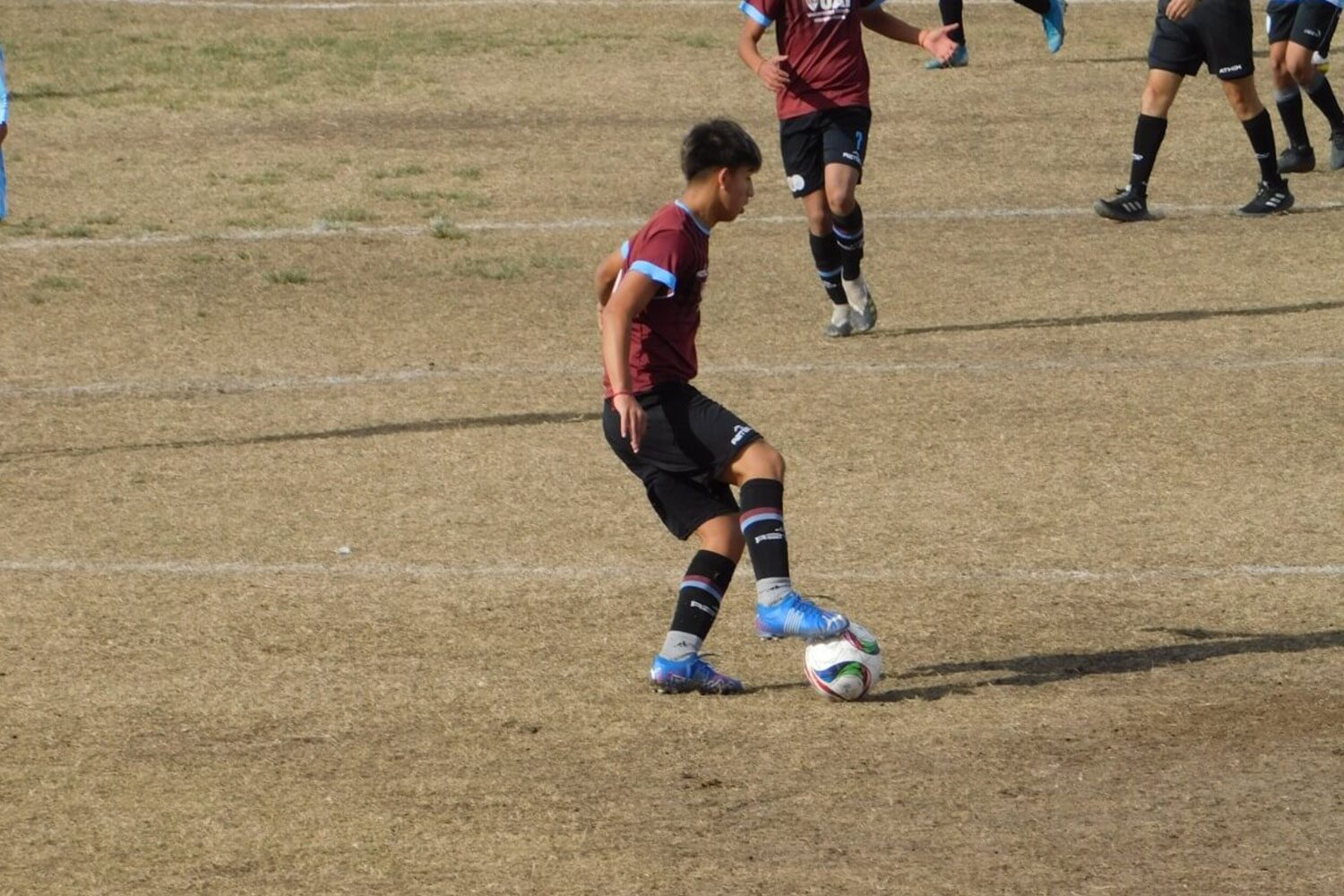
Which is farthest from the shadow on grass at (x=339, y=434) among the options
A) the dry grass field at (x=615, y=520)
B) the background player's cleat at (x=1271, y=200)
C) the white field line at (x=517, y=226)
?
the background player's cleat at (x=1271, y=200)

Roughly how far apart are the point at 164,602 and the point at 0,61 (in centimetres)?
394

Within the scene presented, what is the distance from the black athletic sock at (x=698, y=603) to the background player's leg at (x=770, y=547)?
0.18 metres

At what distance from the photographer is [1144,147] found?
1526 centimetres

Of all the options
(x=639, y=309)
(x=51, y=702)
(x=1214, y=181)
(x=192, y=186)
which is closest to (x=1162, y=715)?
(x=639, y=309)

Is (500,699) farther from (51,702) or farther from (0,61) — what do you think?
(0,61)

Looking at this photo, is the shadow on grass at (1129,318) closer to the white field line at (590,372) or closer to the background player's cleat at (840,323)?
the background player's cleat at (840,323)

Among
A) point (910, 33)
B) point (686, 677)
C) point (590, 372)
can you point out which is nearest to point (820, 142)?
point (910, 33)

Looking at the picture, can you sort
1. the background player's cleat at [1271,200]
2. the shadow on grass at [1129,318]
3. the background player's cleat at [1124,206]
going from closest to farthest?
the shadow on grass at [1129,318] < the background player's cleat at [1124,206] < the background player's cleat at [1271,200]

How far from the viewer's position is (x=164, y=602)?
28.6ft

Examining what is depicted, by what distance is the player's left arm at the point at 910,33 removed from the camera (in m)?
11.5

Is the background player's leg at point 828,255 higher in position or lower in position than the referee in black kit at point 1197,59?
lower

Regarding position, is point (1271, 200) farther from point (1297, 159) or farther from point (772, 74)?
point (772, 74)

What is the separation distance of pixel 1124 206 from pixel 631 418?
9.36m

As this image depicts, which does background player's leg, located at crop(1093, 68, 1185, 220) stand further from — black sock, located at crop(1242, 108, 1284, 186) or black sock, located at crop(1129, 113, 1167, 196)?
black sock, located at crop(1242, 108, 1284, 186)
